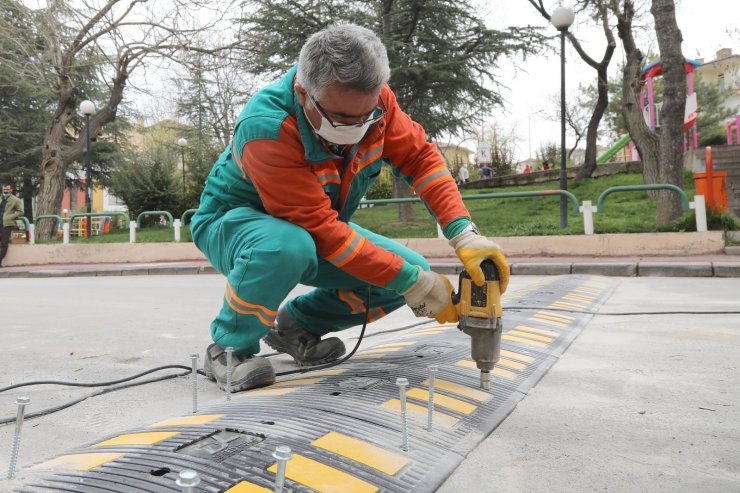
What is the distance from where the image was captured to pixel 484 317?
77.4 inches

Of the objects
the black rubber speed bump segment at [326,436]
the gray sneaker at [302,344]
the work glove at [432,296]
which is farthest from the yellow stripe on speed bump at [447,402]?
the gray sneaker at [302,344]

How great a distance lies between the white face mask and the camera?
1.99m

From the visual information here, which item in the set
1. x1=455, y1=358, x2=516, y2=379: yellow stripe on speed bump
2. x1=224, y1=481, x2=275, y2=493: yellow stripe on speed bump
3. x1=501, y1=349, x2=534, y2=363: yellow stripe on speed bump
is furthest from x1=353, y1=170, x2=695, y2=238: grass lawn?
x1=224, y1=481, x2=275, y2=493: yellow stripe on speed bump

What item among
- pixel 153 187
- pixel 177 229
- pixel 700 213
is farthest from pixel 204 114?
pixel 700 213

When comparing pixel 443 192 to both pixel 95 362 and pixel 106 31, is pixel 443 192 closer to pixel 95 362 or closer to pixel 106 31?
pixel 95 362

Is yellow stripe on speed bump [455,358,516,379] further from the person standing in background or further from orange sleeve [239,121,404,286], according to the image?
the person standing in background

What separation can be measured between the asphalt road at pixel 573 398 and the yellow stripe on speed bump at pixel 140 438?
0.25 metres

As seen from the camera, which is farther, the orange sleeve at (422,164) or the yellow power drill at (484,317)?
the orange sleeve at (422,164)

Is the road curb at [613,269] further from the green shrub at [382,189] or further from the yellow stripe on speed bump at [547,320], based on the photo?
the green shrub at [382,189]

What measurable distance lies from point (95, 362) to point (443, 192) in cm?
197

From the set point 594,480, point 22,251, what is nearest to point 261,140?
point 594,480

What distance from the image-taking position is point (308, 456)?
138 cm

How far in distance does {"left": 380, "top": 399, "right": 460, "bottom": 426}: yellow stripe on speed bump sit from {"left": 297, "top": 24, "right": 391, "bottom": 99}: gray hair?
39.9 inches

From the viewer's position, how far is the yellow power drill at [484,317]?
196 cm
